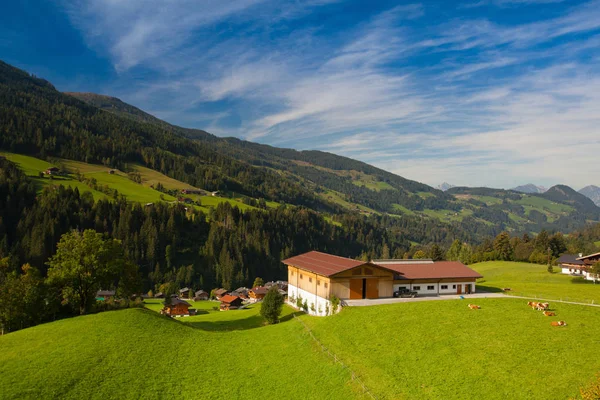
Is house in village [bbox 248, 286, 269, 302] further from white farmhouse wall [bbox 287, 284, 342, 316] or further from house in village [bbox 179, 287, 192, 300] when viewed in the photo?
white farmhouse wall [bbox 287, 284, 342, 316]

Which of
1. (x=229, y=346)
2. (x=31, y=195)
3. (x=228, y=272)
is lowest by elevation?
(x=228, y=272)

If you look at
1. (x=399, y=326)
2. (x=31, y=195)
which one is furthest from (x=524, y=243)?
(x=31, y=195)

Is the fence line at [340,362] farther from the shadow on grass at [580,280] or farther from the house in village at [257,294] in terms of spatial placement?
the house in village at [257,294]

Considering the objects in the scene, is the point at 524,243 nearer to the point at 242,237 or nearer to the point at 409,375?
the point at 242,237

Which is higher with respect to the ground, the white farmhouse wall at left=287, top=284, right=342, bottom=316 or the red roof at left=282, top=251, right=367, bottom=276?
the red roof at left=282, top=251, right=367, bottom=276

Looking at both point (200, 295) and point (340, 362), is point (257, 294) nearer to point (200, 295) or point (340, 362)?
point (200, 295)

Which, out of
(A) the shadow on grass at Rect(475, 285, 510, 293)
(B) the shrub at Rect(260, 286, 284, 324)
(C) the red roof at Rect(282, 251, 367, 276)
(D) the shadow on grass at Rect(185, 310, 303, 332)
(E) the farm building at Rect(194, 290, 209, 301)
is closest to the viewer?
(B) the shrub at Rect(260, 286, 284, 324)

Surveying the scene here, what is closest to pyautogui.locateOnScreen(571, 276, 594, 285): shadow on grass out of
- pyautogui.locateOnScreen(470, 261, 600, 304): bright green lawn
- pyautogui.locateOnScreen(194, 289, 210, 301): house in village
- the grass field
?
pyautogui.locateOnScreen(470, 261, 600, 304): bright green lawn
